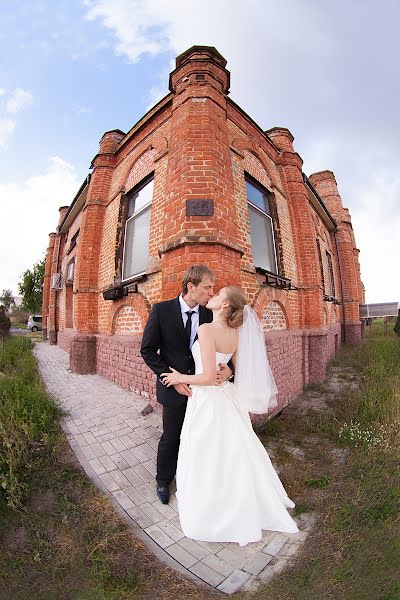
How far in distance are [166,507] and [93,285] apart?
5.62 metres

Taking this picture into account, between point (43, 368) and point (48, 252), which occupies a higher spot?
point (48, 252)

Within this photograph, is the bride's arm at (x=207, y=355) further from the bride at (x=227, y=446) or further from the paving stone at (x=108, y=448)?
the paving stone at (x=108, y=448)

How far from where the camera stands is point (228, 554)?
198 cm

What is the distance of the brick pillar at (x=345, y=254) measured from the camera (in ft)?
42.1

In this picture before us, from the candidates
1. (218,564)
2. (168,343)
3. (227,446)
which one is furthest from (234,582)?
(168,343)

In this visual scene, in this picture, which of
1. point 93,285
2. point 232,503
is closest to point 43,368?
point 93,285

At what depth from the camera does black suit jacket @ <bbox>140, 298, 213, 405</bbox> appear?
251 cm

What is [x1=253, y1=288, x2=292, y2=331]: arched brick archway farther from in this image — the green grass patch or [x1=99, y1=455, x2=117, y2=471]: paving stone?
the green grass patch

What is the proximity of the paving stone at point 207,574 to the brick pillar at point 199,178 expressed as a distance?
108 inches

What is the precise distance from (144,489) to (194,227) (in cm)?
319

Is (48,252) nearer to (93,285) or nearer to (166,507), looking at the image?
(93,285)

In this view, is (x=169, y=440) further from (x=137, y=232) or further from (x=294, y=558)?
(x=137, y=232)

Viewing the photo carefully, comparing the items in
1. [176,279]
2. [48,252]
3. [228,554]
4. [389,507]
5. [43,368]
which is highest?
[48,252]

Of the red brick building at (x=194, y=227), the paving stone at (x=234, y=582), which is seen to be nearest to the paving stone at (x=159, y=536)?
the paving stone at (x=234, y=582)
